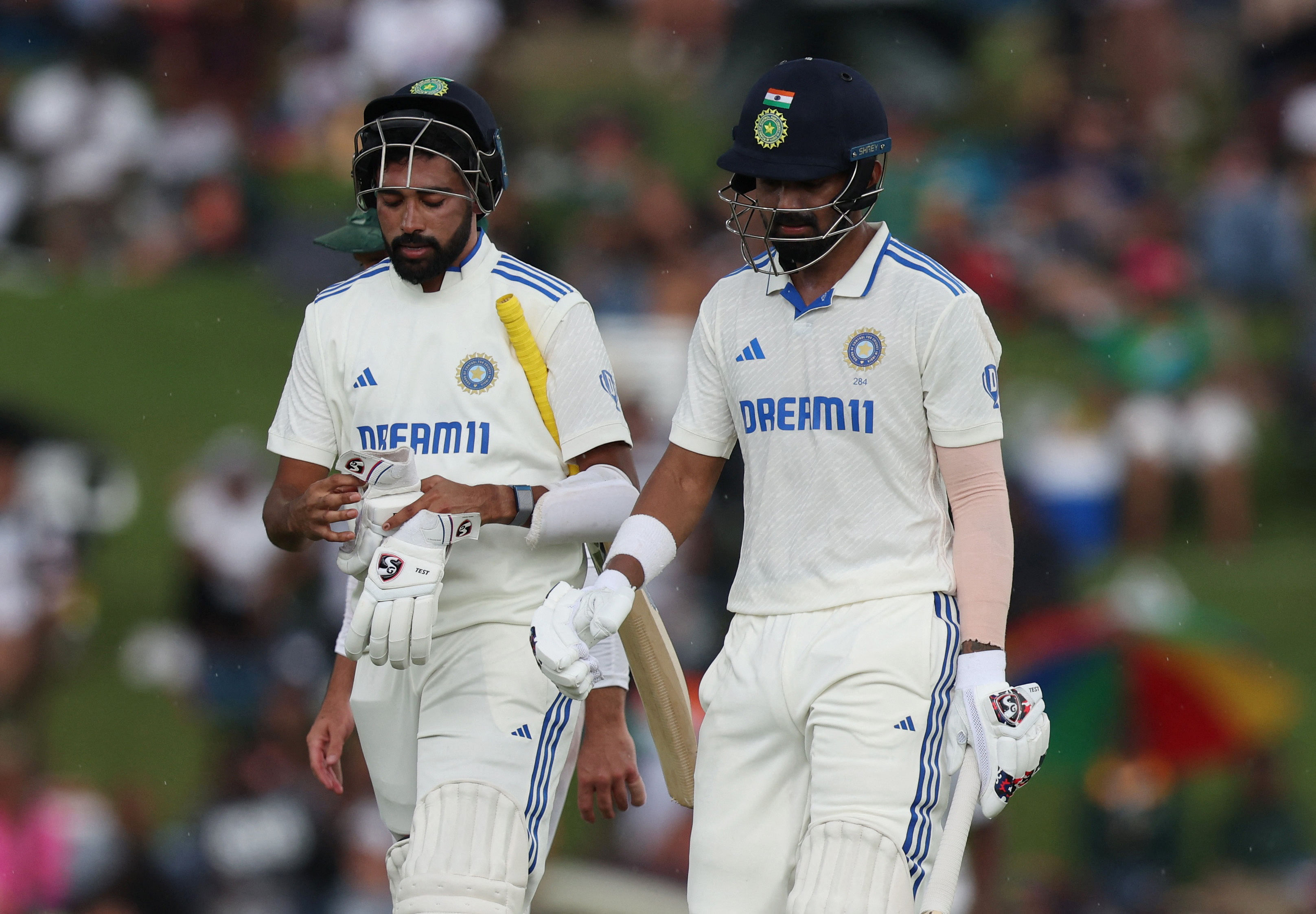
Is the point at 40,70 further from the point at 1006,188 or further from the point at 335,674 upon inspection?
the point at 335,674

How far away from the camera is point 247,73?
11.5 meters

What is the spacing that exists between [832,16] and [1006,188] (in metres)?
1.57

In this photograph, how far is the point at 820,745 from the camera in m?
3.41

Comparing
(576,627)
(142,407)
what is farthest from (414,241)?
(142,407)

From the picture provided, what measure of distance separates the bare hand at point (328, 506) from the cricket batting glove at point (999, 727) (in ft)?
4.20

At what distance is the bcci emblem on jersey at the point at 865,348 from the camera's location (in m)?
3.49

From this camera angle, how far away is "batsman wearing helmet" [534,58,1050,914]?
3.40 meters

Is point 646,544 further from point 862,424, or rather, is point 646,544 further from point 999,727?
point 999,727

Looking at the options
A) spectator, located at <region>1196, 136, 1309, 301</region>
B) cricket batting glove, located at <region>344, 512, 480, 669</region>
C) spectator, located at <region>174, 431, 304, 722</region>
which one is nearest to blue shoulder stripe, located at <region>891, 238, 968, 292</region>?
cricket batting glove, located at <region>344, 512, 480, 669</region>

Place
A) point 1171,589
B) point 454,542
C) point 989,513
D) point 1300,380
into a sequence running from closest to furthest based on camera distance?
1. point 989,513
2. point 454,542
3. point 1171,589
4. point 1300,380

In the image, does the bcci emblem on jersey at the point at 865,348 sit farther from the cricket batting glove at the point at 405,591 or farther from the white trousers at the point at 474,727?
the white trousers at the point at 474,727

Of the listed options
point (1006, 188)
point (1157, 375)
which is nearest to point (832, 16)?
point (1006, 188)

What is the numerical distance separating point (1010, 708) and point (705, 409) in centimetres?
91

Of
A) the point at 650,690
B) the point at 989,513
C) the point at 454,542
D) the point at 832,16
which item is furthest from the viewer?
the point at 832,16
